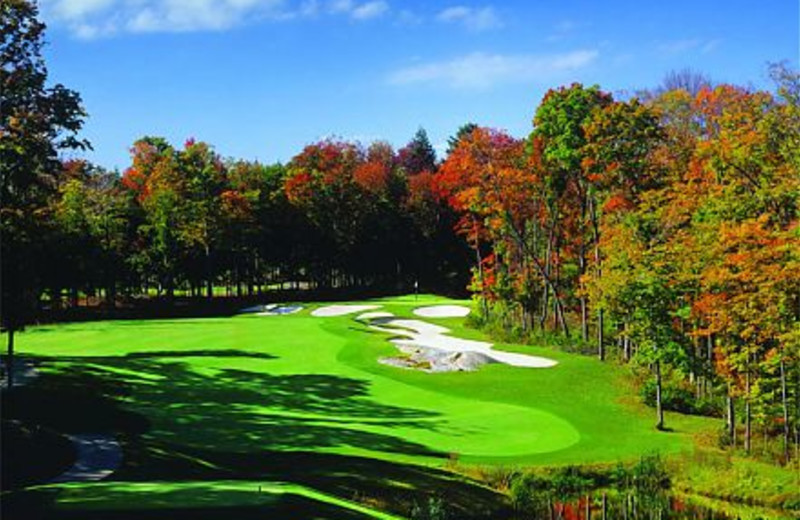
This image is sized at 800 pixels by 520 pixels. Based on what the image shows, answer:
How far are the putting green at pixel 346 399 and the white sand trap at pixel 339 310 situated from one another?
14.6 metres

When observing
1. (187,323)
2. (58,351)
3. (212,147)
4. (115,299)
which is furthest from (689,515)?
(212,147)

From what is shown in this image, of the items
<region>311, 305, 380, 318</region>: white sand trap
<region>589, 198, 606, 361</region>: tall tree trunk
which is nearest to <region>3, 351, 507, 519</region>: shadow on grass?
<region>589, 198, 606, 361</region>: tall tree trunk

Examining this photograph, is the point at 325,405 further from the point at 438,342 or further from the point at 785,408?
the point at 785,408

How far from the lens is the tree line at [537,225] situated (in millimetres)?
25281

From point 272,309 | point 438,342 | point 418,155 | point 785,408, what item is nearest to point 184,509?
point 785,408

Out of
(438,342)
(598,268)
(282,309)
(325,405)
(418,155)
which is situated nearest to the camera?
(325,405)

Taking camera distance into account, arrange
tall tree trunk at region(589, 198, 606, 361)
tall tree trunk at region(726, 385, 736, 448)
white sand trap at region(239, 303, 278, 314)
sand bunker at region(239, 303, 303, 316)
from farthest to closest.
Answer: white sand trap at region(239, 303, 278, 314) → sand bunker at region(239, 303, 303, 316) → tall tree trunk at region(589, 198, 606, 361) → tall tree trunk at region(726, 385, 736, 448)

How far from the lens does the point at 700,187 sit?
37.8 meters

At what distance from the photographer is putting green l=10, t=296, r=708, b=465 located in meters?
25.9

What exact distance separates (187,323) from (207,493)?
40.1 m

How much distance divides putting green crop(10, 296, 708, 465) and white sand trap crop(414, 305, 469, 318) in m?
15.6

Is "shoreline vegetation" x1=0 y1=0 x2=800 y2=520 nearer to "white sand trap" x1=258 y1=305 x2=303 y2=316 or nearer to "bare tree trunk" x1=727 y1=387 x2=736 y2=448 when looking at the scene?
"bare tree trunk" x1=727 y1=387 x2=736 y2=448

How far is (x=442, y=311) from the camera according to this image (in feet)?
211

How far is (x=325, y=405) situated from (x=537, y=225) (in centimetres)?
3425
